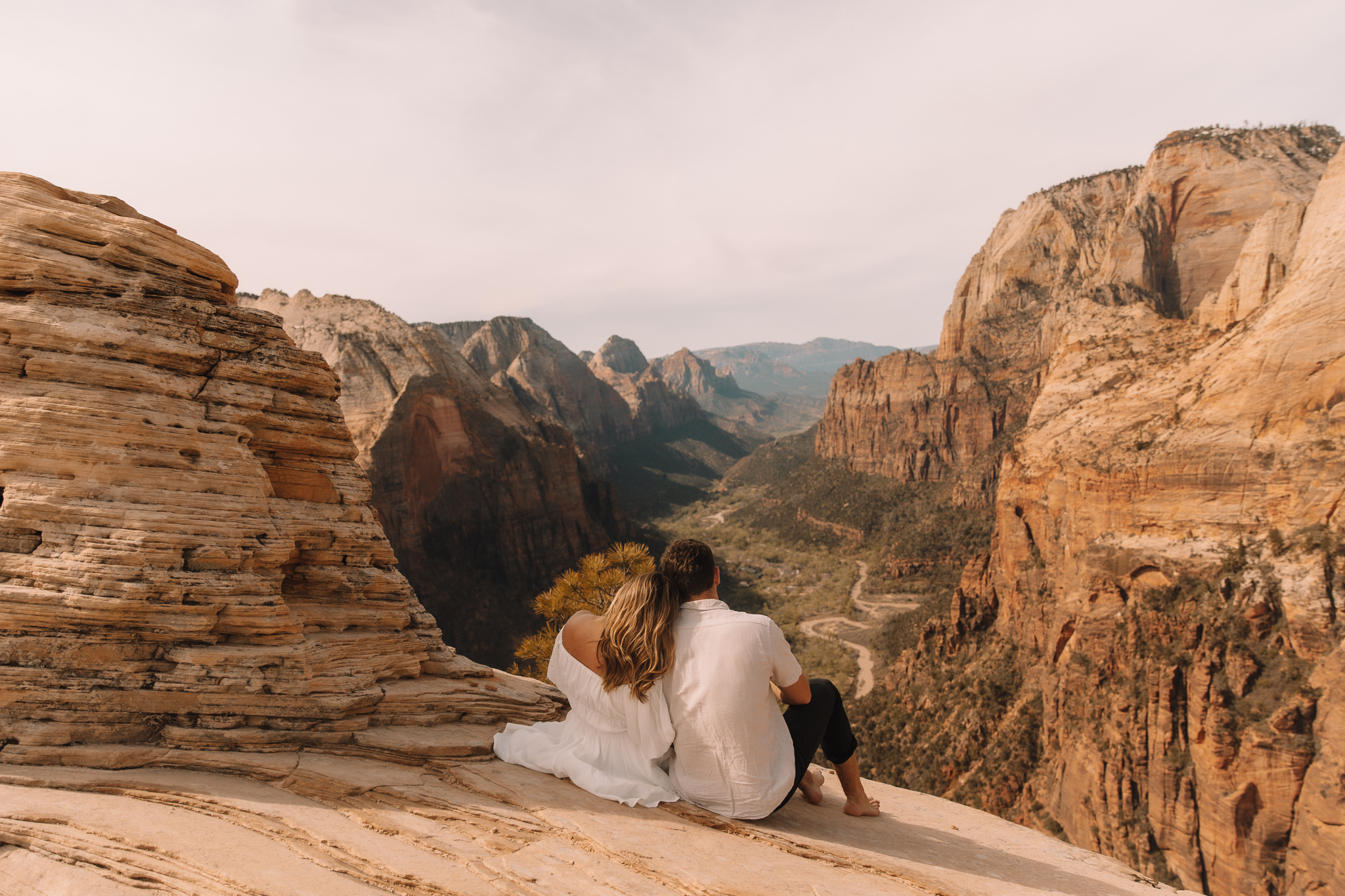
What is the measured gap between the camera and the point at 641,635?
4453 mm

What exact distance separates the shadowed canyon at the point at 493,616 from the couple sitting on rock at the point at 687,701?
1.06ft

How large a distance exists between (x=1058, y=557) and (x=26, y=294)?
30619 millimetres

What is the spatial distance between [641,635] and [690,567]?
2.09 ft

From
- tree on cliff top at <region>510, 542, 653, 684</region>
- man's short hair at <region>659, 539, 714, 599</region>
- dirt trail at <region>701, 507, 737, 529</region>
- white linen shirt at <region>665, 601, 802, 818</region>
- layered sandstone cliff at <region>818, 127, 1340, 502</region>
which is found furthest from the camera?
dirt trail at <region>701, 507, 737, 529</region>

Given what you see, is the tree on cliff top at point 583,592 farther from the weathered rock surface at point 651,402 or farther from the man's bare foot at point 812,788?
the weathered rock surface at point 651,402

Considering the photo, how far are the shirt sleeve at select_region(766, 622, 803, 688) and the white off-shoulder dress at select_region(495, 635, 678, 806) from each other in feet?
2.97

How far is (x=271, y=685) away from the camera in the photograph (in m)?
6.19

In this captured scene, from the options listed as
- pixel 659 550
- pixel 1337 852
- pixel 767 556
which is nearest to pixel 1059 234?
pixel 767 556

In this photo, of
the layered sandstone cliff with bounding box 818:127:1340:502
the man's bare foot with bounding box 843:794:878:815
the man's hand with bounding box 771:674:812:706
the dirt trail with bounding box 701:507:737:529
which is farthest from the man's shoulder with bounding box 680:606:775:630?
the dirt trail with bounding box 701:507:737:529

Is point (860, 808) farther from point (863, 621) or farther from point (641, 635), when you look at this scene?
point (863, 621)

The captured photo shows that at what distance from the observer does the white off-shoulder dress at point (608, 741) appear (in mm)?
4793

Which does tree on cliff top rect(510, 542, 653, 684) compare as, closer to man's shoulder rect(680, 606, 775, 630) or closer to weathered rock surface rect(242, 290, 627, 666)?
man's shoulder rect(680, 606, 775, 630)

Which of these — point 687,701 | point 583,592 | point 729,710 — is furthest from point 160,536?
point 583,592

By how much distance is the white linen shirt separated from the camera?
4383 millimetres
